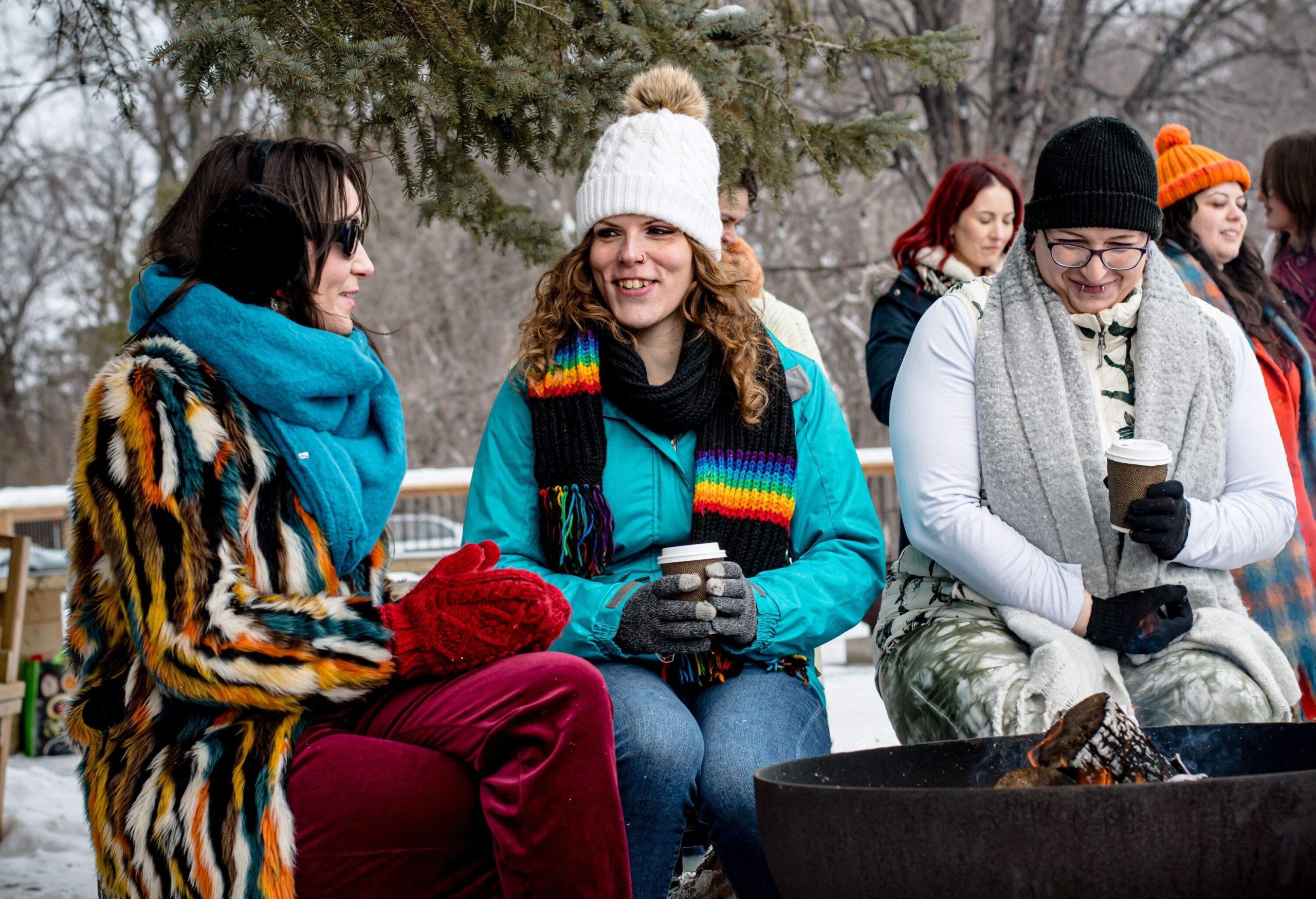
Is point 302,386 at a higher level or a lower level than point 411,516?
higher

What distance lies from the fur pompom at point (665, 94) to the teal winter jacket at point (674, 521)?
0.73m

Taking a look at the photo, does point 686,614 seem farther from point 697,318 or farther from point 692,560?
point 697,318

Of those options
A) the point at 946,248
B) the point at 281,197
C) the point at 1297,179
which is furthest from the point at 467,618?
the point at 1297,179

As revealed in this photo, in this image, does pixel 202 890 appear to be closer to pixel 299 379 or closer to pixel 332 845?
pixel 332 845

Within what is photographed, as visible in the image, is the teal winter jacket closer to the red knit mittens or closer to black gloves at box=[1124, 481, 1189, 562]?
the red knit mittens

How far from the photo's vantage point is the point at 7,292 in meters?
22.0

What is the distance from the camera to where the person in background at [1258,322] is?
3.36m

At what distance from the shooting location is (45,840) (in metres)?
4.66

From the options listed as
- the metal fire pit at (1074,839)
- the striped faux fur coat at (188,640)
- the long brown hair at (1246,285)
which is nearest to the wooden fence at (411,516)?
the long brown hair at (1246,285)

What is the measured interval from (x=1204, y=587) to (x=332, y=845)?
2.01 meters

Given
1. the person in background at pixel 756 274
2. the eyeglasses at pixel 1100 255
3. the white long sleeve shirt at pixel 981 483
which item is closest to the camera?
the white long sleeve shirt at pixel 981 483

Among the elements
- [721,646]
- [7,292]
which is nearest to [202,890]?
[721,646]

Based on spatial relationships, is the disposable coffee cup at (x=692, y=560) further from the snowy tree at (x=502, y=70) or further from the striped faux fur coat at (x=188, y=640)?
the snowy tree at (x=502, y=70)

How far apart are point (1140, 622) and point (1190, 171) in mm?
2159
